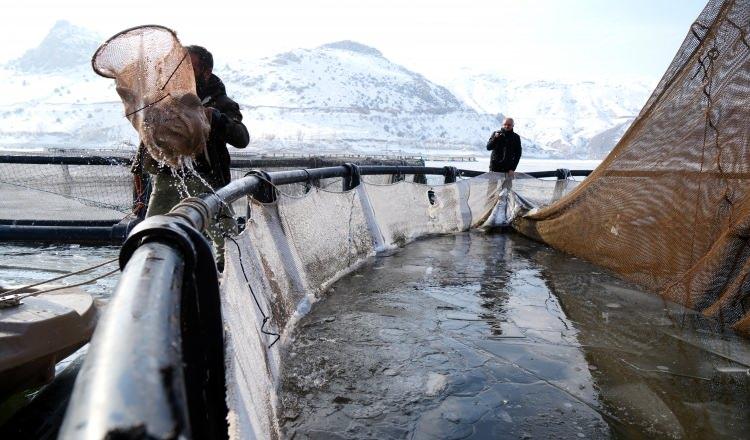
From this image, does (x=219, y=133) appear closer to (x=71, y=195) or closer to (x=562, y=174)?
(x=71, y=195)

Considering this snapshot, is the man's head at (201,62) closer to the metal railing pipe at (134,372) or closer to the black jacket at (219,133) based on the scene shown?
the black jacket at (219,133)

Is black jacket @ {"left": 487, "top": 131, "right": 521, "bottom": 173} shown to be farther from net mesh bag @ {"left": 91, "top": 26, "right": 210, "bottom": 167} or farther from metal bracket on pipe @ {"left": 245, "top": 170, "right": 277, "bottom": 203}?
net mesh bag @ {"left": 91, "top": 26, "right": 210, "bottom": 167}

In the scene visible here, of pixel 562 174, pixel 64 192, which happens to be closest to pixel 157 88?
pixel 64 192

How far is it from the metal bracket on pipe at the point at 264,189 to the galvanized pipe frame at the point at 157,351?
1524 mm

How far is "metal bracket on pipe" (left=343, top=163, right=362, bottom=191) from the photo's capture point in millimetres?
5426

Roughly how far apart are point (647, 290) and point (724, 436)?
95.9 inches

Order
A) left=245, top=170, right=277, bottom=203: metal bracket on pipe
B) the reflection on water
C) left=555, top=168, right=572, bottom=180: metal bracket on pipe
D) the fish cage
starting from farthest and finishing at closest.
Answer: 1. left=555, top=168, right=572, bottom=180: metal bracket on pipe
2. the fish cage
3. the reflection on water
4. left=245, top=170, right=277, bottom=203: metal bracket on pipe

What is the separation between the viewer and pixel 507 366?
8.91ft

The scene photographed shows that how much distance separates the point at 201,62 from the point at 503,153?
661 centimetres

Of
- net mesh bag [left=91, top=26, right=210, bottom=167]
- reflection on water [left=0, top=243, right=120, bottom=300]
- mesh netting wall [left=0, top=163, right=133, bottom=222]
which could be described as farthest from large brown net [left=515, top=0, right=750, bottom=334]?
mesh netting wall [left=0, top=163, right=133, bottom=222]

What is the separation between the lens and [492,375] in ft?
8.52

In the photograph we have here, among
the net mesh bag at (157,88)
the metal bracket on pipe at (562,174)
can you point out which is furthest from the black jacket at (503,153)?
the net mesh bag at (157,88)

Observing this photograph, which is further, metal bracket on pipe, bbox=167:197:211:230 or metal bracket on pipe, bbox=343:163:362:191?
metal bracket on pipe, bbox=343:163:362:191

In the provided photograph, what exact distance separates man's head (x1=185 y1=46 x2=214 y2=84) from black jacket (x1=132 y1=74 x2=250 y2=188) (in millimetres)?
62
